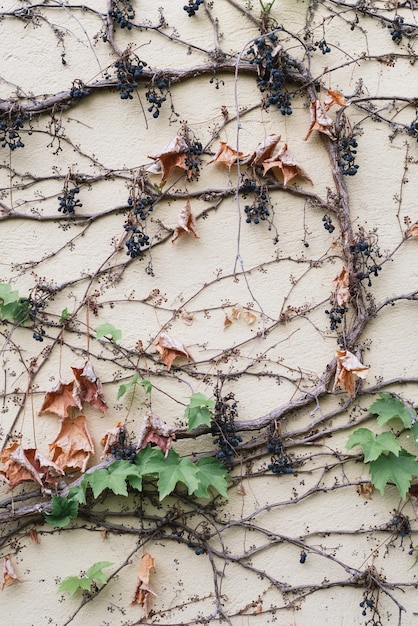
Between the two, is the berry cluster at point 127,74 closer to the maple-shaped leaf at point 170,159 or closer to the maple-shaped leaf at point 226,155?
the maple-shaped leaf at point 170,159

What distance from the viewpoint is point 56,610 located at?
2.58 m

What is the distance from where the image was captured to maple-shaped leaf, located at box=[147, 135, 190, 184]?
272 cm

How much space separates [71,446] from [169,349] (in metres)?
0.53

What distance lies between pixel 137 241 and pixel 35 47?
0.94 metres

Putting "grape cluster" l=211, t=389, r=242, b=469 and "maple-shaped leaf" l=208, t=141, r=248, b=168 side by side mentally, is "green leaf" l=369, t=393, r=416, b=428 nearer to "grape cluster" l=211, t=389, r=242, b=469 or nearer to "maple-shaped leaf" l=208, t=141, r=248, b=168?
"grape cluster" l=211, t=389, r=242, b=469

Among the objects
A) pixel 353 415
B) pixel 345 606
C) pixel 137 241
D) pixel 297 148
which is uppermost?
pixel 297 148

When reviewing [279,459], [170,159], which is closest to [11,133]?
[170,159]

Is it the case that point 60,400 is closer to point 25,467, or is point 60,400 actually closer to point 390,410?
point 25,467

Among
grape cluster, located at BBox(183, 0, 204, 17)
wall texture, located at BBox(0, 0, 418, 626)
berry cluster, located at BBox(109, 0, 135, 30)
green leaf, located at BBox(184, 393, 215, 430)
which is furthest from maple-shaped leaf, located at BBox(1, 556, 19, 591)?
grape cluster, located at BBox(183, 0, 204, 17)

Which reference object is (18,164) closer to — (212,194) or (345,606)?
(212,194)

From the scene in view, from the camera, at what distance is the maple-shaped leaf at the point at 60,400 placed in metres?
2.64

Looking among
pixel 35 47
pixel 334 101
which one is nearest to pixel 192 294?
pixel 334 101

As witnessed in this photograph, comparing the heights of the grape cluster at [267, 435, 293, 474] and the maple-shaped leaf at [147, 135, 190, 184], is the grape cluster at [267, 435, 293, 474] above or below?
below

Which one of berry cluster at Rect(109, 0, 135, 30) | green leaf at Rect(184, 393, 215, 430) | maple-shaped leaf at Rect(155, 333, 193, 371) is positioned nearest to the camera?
green leaf at Rect(184, 393, 215, 430)
